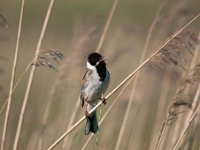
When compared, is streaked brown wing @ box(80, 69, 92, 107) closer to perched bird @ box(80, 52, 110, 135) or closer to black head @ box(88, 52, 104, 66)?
perched bird @ box(80, 52, 110, 135)

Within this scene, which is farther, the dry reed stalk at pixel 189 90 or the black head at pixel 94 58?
the black head at pixel 94 58

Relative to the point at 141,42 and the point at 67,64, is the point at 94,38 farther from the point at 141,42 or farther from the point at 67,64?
the point at 141,42

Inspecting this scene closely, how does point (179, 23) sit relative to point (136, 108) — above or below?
above

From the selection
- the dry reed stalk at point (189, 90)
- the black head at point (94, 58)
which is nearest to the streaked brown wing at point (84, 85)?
the black head at point (94, 58)

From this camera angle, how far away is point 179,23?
19.2ft

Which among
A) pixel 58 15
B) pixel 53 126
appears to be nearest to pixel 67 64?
pixel 53 126

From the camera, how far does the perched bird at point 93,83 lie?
17.4 feet

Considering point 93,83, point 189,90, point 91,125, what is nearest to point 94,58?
point 93,83

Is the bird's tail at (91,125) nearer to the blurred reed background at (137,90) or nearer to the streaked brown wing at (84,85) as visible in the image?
the blurred reed background at (137,90)

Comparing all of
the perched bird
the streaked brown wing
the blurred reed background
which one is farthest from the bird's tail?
the streaked brown wing

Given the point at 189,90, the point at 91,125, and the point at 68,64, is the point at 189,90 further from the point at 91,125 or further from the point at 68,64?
the point at 68,64

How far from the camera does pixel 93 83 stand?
546cm

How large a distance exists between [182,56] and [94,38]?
114cm

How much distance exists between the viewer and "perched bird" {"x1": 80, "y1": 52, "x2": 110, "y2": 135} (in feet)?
17.4
